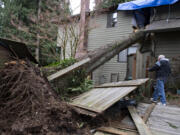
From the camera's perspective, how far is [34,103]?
2.88m

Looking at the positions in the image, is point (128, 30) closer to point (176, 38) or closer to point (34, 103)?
point (176, 38)

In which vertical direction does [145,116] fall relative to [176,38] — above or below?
below

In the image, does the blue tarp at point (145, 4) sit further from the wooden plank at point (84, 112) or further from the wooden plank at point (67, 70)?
the wooden plank at point (84, 112)

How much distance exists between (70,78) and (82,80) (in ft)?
1.64

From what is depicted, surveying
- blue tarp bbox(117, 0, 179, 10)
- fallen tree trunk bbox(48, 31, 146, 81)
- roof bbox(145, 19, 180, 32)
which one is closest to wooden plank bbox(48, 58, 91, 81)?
fallen tree trunk bbox(48, 31, 146, 81)

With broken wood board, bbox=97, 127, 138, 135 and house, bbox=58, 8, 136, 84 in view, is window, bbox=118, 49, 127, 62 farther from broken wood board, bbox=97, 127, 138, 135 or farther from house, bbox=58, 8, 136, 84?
broken wood board, bbox=97, 127, 138, 135

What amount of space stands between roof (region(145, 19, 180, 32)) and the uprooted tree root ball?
20.2 ft

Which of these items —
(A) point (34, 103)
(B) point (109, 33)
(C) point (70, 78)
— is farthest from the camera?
(B) point (109, 33)

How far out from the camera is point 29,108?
2.82 meters

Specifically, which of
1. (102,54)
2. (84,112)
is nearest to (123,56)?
(102,54)

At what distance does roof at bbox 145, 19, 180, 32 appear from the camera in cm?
686

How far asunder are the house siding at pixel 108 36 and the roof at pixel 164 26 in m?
2.71

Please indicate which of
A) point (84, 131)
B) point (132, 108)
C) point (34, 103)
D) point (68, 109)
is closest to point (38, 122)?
point (34, 103)

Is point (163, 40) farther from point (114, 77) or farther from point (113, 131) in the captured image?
point (113, 131)
